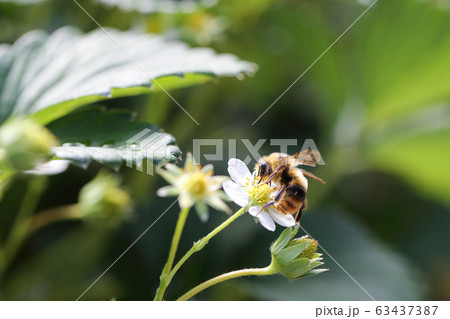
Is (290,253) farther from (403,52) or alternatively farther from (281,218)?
(403,52)

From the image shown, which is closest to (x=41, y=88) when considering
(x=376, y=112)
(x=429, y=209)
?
(x=376, y=112)

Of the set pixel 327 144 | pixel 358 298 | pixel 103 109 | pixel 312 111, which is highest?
pixel 312 111

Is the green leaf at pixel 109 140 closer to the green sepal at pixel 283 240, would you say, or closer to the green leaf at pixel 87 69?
the green leaf at pixel 87 69

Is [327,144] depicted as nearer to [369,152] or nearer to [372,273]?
[369,152]

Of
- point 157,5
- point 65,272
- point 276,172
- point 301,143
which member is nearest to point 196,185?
point 276,172

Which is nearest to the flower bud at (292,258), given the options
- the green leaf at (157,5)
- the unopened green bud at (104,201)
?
the unopened green bud at (104,201)

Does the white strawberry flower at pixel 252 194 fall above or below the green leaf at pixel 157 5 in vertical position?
below
